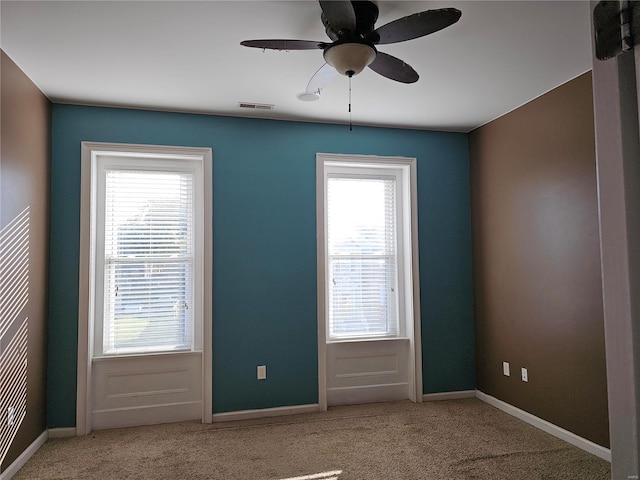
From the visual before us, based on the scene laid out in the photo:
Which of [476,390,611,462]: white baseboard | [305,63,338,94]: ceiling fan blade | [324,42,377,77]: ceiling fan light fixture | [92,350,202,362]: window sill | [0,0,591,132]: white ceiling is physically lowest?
[476,390,611,462]: white baseboard

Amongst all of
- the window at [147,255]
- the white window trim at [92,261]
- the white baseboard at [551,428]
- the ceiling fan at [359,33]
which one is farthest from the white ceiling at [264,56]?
the white baseboard at [551,428]

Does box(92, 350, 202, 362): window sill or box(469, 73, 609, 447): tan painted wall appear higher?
box(469, 73, 609, 447): tan painted wall

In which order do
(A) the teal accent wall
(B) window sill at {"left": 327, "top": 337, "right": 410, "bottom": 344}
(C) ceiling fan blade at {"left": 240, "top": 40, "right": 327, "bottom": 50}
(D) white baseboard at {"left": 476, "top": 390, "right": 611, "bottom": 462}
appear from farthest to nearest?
(B) window sill at {"left": 327, "top": 337, "right": 410, "bottom": 344} → (A) the teal accent wall → (D) white baseboard at {"left": 476, "top": 390, "right": 611, "bottom": 462} → (C) ceiling fan blade at {"left": 240, "top": 40, "right": 327, "bottom": 50}

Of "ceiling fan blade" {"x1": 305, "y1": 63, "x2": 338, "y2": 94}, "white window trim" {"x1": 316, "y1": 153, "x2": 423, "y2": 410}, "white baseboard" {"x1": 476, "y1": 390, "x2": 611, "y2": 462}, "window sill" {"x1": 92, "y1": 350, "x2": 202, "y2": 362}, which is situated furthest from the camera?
"white window trim" {"x1": 316, "y1": 153, "x2": 423, "y2": 410}

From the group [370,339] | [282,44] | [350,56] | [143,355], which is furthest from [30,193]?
[370,339]

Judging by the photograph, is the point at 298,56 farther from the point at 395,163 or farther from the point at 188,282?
the point at 188,282

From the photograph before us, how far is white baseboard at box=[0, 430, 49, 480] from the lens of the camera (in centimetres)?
287

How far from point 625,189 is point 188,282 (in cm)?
394

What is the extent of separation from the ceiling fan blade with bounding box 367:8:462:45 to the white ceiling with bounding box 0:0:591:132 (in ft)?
0.71

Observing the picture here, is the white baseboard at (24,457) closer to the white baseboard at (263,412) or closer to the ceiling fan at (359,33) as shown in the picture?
the white baseboard at (263,412)

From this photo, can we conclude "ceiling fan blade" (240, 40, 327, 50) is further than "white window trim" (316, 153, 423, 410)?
No

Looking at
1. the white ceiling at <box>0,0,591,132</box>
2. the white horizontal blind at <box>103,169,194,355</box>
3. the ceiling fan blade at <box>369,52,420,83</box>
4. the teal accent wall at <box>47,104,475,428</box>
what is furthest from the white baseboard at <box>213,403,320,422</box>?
the ceiling fan blade at <box>369,52,420,83</box>

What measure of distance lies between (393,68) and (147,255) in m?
2.62

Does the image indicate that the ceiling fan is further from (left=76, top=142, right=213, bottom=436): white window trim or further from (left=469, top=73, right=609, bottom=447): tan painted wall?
(left=76, top=142, right=213, bottom=436): white window trim
